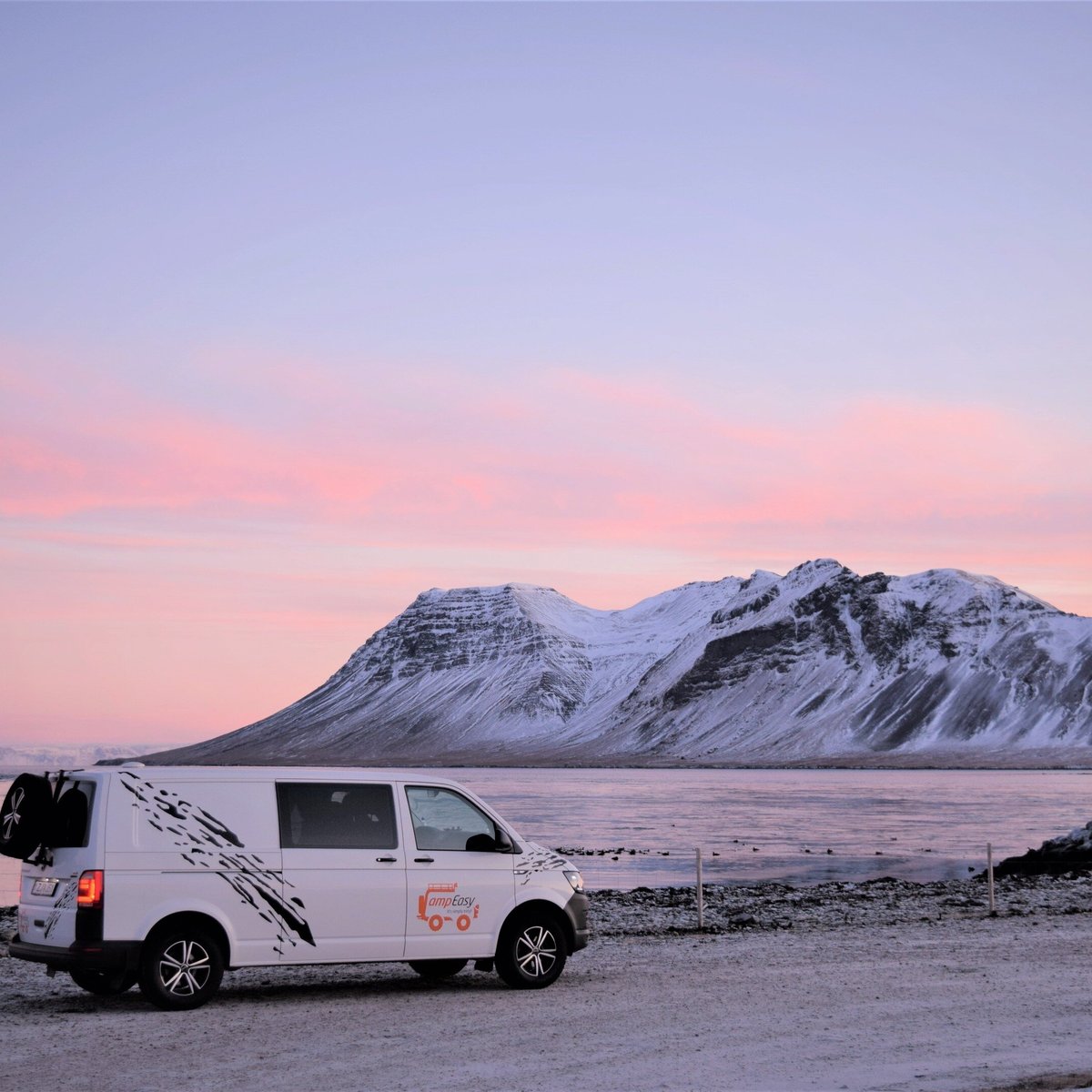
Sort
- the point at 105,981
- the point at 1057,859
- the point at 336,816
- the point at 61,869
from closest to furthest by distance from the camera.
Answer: the point at 61,869
the point at 105,981
the point at 336,816
the point at 1057,859

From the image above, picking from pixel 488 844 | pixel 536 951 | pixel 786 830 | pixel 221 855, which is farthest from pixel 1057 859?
pixel 221 855

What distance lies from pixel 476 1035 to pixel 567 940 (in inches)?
125

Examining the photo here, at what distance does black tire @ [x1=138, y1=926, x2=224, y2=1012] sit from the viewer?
1412cm

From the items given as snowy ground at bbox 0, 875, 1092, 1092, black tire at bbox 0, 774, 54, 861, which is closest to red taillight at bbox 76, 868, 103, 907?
black tire at bbox 0, 774, 54, 861

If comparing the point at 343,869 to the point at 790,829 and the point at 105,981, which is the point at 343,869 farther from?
the point at 790,829

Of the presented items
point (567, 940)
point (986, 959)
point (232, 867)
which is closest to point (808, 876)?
point (986, 959)

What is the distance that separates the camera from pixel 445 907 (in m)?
15.5

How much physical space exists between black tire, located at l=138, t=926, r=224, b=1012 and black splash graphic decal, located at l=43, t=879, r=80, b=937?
2.71 feet

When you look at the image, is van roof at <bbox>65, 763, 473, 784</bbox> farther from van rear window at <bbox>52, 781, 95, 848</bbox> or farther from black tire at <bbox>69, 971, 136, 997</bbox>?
black tire at <bbox>69, 971, 136, 997</bbox>

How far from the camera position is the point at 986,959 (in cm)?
1891

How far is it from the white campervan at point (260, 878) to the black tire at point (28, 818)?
0.06 ft

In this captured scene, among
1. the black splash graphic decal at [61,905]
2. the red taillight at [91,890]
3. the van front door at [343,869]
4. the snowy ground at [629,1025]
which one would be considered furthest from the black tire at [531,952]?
the black splash graphic decal at [61,905]

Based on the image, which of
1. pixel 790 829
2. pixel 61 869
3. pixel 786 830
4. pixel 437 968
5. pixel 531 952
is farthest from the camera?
pixel 790 829

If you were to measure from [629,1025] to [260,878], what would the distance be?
3858 mm
